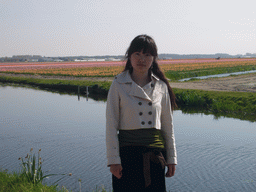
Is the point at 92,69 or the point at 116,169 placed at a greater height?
the point at 116,169

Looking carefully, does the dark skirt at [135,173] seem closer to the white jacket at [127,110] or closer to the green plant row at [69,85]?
the white jacket at [127,110]

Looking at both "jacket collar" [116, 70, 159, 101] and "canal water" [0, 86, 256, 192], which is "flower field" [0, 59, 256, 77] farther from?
"jacket collar" [116, 70, 159, 101]

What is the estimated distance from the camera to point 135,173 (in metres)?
2.48

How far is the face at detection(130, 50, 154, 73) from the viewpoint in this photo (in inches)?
99.3

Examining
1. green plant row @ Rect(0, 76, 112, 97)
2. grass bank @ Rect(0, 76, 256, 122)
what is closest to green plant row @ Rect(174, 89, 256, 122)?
grass bank @ Rect(0, 76, 256, 122)

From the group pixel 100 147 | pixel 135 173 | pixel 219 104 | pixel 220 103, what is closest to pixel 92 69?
pixel 220 103

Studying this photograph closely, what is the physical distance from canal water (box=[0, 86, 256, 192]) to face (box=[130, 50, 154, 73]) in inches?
109

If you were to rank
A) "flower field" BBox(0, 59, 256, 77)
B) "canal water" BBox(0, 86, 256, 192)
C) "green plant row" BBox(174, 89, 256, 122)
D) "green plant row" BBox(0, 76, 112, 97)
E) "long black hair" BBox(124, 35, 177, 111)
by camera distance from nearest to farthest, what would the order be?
"long black hair" BBox(124, 35, 177, 111) → "canal water" BBox(0, 86, 256, 192) → "green plant row" BBox(174, 89, 256, 122) → "green plant row" BBox(0, 76, 112, 97) → "flower field" BBox(0, 59, 256, 77)

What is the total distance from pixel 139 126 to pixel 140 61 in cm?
48

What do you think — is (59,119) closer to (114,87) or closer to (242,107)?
(242,107)

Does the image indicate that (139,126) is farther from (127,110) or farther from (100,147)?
(100,147)

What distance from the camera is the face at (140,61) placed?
252 centimetres

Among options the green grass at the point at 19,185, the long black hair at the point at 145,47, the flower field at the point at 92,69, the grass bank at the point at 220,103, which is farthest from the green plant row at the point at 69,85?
the long black hair at the point at 145,47

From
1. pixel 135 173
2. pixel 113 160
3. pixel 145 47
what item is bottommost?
pixel 135 173
